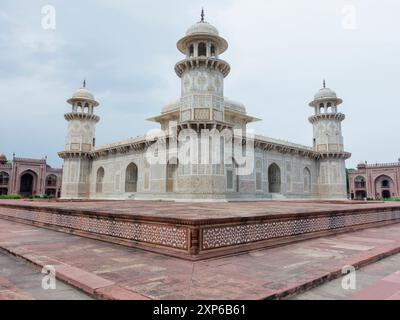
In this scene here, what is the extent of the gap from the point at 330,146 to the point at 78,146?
20.7 m

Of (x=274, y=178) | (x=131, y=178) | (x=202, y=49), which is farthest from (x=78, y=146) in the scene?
(x=274, y=178)

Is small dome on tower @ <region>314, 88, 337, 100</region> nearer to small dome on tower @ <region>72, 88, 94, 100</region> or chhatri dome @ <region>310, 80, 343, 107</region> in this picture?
chhatri dome @ <region>310, 80, 343, 107</region>

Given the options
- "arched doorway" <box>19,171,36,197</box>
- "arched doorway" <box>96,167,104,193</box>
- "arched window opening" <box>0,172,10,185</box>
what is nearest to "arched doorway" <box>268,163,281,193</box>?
"arched doorway" <box>96,167,104,193</box>

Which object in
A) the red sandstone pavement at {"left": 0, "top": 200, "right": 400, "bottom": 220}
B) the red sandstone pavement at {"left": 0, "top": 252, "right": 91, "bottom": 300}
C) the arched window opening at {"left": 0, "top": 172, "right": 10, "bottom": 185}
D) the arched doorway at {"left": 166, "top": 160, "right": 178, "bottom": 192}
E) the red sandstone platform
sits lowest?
the red sandstone pavement at {"left": 0, "top": 252, "right": 91, "bottom": 300}

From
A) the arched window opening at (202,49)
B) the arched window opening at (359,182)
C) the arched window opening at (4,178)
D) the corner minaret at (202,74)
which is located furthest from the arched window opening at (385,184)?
the arched window opening at (4,178)

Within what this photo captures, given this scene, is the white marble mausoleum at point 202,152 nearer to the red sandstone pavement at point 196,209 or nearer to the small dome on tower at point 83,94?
the small dome on tower at point 83,94

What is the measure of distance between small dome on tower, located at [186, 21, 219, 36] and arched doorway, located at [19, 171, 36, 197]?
3137 centimetres

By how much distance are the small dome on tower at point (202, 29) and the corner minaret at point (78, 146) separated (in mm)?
11626

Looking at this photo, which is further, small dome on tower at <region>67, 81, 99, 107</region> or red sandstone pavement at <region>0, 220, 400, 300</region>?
small dome on tower at <region>67, 81, 99, 107</region>

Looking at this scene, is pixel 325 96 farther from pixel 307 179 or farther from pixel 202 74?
pixel 202 74

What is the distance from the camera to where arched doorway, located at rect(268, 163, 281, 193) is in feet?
71.2

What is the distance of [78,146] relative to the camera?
24.1 meters

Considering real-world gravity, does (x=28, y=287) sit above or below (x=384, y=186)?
below
